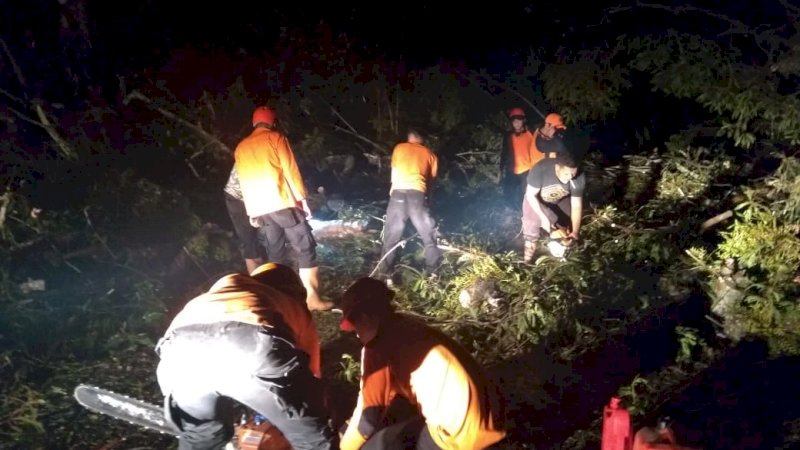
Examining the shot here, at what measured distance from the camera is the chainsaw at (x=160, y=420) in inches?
121

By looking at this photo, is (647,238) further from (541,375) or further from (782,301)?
(541,375)

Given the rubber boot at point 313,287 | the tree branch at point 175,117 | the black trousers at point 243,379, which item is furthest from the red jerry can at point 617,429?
the tree branch at point 175,117

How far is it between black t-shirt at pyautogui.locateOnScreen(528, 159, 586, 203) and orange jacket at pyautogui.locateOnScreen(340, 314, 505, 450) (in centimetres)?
330

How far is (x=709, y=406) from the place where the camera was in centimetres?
457

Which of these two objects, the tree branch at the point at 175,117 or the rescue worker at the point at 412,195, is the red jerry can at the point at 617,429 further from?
the tree branch at the point at 175,117

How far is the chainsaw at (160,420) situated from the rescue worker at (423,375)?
56 centimetres

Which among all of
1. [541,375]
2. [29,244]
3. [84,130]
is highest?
[84,130]

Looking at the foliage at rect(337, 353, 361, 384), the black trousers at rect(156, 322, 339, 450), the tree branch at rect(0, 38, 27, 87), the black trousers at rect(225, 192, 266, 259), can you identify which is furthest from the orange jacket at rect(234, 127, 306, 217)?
the tree branch at rect(0, 38, 27, 87)

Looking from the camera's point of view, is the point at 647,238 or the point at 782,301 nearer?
the point at 782,301

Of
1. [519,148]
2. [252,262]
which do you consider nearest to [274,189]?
[252,262]

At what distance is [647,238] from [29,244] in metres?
5.87

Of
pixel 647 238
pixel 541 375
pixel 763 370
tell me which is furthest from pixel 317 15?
pixel 763 370

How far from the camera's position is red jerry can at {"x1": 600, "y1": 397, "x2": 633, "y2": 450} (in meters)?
3.27

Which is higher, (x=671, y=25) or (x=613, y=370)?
(x=671, y=25)
